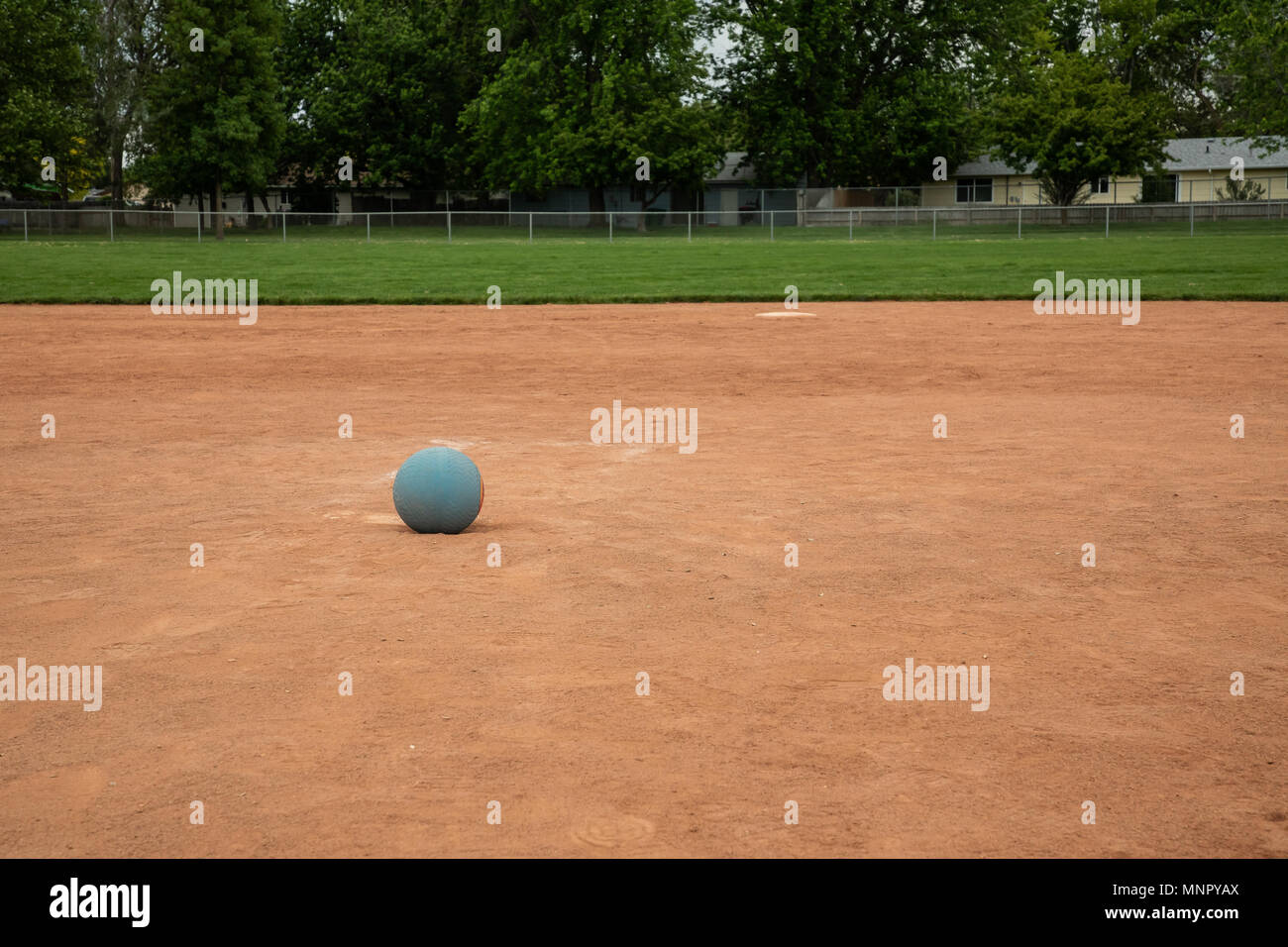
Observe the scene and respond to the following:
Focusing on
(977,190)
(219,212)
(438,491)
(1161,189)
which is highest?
(977,190)

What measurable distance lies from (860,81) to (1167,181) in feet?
59.5

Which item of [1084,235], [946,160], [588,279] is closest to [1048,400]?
[588,279]

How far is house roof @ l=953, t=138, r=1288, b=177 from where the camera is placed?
227ft

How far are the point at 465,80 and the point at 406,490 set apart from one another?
67.9 metres

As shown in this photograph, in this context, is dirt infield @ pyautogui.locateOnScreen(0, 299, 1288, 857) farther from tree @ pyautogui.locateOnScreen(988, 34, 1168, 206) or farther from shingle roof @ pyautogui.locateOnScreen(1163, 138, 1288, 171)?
shingle roof @ pyautogui.locateOnScreen(1163, 138, 1288, 171)

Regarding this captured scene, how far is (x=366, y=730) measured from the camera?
Answer: 498 cm

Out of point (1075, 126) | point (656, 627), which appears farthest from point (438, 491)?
point (1075, 126)

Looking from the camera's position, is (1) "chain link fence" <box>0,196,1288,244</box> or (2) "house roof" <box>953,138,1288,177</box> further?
(2) "house roof" <box>953,138,1288,177</box>

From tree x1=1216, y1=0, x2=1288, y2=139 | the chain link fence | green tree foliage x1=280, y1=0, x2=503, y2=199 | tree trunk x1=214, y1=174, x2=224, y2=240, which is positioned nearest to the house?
tree x1=1216, y1=0, x2=1288, y2=139

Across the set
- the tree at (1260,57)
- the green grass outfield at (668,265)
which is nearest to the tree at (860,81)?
the tree at (1260,57)

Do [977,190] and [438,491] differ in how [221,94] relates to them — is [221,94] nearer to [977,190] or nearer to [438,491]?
[977,190]

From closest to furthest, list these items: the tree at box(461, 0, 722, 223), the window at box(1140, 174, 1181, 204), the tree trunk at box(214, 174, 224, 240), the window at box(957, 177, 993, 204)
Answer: the tree trunk at box(214, 174, 224, 240) < the tree at box(461, 0, 722, 223) < the window at box(1140, 174, 1181, 204) < the window at box(957, 177, 993, 204)

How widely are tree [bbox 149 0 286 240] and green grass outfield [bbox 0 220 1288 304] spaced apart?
9.42 meters

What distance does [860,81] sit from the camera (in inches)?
2640
